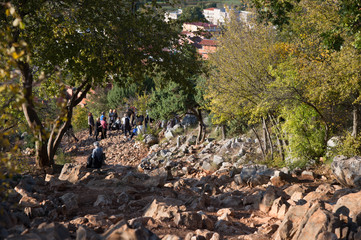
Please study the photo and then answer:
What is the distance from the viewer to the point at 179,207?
6.91 m

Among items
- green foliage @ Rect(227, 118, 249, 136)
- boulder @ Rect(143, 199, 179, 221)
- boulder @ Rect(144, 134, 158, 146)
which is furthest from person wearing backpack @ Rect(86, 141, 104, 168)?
boulder @ Rect(144, 134, 158, 146)

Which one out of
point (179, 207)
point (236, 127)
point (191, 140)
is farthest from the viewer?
point (191, 140)

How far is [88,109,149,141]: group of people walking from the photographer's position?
2612 centimetres

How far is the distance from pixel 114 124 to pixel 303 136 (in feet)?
59.8

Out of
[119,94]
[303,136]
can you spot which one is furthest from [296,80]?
[119,94]

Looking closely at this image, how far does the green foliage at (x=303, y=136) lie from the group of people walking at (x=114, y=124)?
13928mm

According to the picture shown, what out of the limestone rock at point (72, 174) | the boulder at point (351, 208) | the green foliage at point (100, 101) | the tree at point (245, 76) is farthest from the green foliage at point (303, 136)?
the green foliage at point (100, 101)

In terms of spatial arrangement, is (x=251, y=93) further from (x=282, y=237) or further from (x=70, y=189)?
(x=282, y=237)

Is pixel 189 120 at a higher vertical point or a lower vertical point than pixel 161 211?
lower

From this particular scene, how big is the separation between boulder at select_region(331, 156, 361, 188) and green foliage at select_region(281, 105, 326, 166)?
2578 millimetres

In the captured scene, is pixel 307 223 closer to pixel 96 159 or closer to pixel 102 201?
pixel 102 201

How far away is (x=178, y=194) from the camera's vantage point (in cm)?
939

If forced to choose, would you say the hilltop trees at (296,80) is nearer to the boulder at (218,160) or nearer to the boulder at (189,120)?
the boulder at (218,160)

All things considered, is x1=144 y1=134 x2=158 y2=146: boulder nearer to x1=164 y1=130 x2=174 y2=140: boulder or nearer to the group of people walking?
x1=164 y1=130 x2=174 y2=140: boulder
